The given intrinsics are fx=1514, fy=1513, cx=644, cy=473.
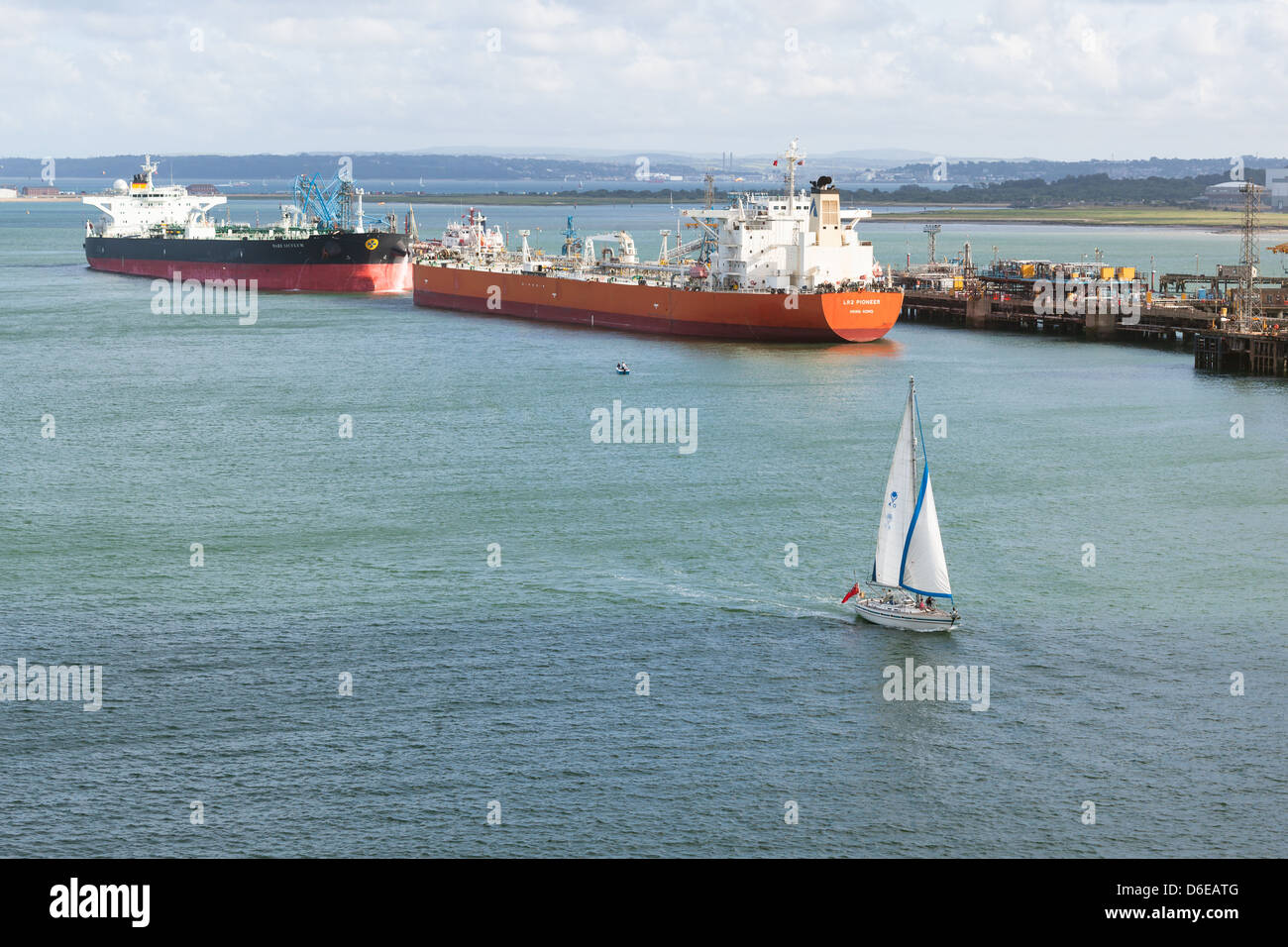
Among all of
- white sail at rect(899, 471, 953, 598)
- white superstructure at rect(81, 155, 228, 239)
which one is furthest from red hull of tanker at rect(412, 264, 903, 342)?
white superstructure at rect(81, 155, 228, 239)

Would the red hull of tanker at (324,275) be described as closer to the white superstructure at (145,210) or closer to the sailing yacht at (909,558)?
the white superstructure at (145,210)

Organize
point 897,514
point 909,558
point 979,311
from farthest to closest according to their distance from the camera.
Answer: point 979,311, point 897,514, point 909,558

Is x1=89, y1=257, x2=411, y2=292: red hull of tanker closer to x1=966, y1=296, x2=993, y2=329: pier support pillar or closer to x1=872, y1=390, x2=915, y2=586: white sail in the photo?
x1=966, y1=296, x2=993, y2=329: pier support pillar

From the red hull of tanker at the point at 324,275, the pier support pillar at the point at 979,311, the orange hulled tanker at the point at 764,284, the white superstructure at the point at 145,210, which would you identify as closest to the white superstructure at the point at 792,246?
the orange hulled tanker at the point at 764,284

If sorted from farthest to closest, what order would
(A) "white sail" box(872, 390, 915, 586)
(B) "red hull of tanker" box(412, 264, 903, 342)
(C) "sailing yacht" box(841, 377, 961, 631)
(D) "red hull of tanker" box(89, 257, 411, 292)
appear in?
(D) "red hull of tanker" box(89, 257, 411, 292) < (B) "red hull of tanker" box(412, 264, 903, 342) < (A) "white sail" box(872, 390, 915, 586) < (C) "sailing yacht" box(841, 377, 961, 631)

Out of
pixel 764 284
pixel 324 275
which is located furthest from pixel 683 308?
pixel 324 275

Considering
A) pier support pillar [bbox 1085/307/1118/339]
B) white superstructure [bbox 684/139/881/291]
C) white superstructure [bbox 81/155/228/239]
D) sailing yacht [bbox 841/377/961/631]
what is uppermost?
white superstructure [bbox 81/155/228/239]

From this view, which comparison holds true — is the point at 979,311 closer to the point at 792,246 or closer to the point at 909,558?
the point at 792,246

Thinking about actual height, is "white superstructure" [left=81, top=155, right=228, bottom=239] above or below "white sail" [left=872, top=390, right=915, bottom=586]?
above
